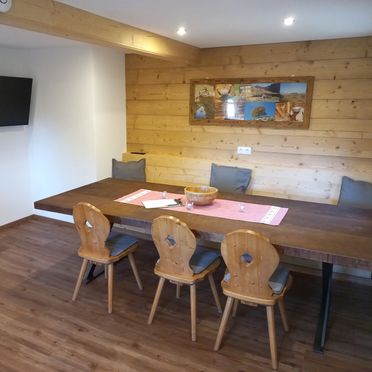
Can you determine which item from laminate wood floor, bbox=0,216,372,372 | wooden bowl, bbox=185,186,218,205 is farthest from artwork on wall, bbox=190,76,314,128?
laminate wood floor, bbox=0,216,372,372

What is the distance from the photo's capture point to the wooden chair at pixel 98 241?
2.48 meters

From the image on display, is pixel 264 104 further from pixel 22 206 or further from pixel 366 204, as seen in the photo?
pixel 22 206

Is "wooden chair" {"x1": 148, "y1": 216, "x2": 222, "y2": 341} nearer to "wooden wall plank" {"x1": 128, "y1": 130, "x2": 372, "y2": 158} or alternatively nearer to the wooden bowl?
the wooden bowl

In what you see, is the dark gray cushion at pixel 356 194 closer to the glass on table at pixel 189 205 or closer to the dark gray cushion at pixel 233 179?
the dark gray cushion at pixel 233 179

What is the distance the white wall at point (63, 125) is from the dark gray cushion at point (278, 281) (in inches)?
Answer: 103

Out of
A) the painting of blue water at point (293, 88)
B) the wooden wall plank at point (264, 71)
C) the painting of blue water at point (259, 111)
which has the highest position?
the wooden wall plank at point (264, 71)

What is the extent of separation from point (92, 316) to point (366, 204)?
2.46 m

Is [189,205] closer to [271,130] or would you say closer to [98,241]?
[98,241]

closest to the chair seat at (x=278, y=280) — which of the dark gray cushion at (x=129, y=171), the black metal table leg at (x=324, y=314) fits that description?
the black metal table leg at (x=324, y=314)

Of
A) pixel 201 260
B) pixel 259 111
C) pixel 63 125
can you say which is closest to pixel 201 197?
pixel 201 260

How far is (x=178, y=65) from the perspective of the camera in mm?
4137

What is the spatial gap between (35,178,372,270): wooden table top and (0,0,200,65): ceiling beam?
1.25 meters

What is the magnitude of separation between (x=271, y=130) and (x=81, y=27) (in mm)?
2232

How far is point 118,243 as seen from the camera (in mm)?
2836
